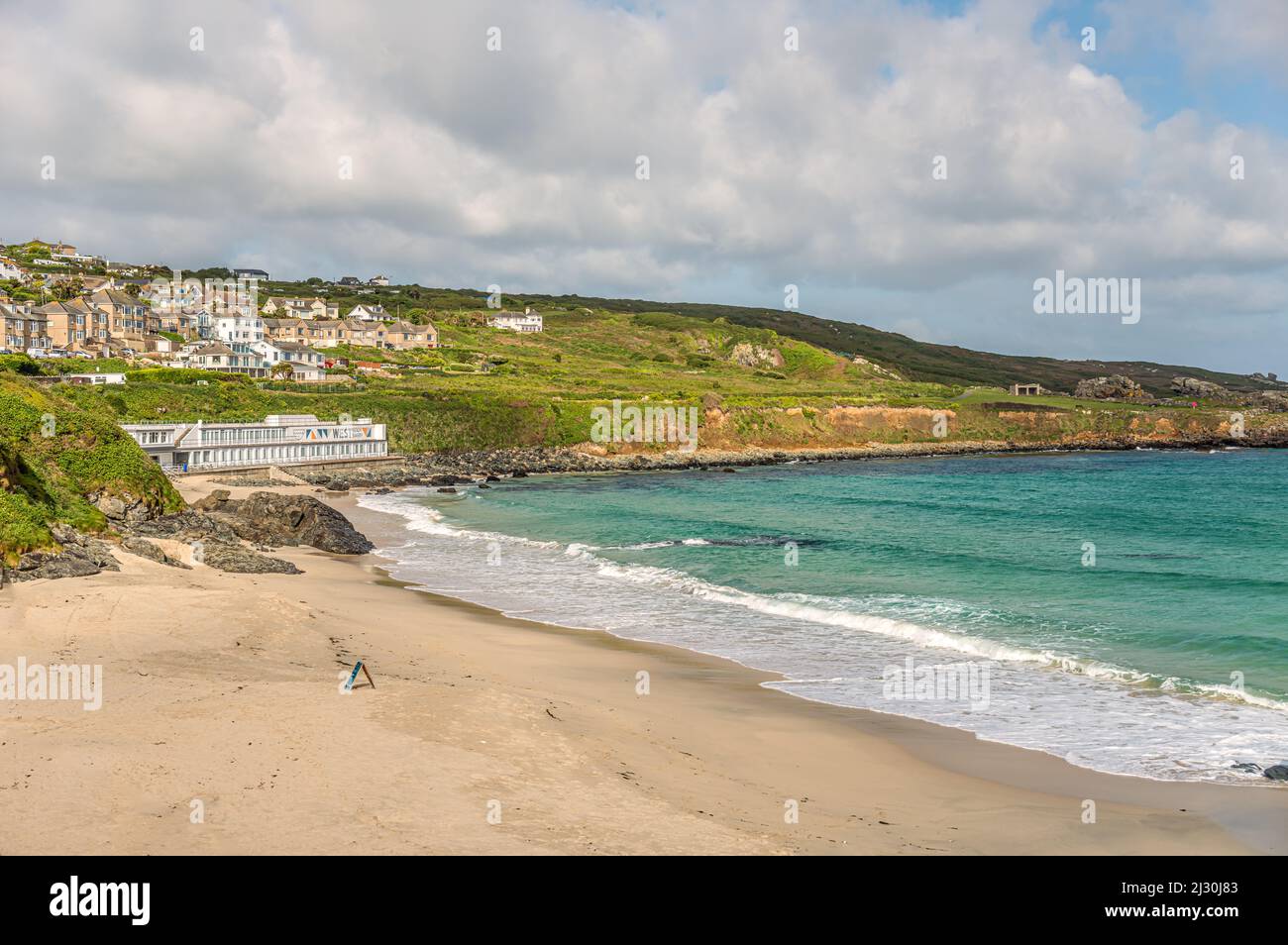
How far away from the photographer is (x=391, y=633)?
2138cm

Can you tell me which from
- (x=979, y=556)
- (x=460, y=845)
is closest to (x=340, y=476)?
(x=979, y=556)

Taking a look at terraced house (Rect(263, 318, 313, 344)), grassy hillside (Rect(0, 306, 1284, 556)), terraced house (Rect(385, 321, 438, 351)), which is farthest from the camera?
terraced house (Rect(385, 321, 438, 351))

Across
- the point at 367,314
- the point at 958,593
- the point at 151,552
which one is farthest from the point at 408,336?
the point at 958,593

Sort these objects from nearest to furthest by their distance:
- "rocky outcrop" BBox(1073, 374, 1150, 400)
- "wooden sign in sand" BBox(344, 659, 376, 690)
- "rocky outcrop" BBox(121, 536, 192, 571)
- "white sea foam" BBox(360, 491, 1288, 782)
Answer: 1. "wooden sign in sand" BBox(344, 659, 376, 690)
2. "white sea foam" BBox(360, 491, 1288, 782)
3. "rocky outcrop" BBox(121, 536, 192, 571)
4. "rocky outcrop" BBox(1073, 374, 1150, 400)

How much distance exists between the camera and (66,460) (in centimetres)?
3198

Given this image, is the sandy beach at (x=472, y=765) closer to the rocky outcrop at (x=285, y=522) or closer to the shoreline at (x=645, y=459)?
the rocky outcrop at (x=285, y=522)

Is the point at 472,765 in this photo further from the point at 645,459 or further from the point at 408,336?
the point at 408,336

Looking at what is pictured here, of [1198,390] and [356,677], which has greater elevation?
[1198,390]

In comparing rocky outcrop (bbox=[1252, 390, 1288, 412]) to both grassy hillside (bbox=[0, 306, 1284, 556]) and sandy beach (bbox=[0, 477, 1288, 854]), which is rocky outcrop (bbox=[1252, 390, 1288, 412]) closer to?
grassy hillside (bbox=[0, 306, 1284, 556])

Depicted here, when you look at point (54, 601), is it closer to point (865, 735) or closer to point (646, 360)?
point (865, 735)

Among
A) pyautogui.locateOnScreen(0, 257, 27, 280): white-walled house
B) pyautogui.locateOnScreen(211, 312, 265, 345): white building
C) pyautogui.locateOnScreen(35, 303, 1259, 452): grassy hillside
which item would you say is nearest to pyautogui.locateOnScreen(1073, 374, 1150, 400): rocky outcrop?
pyautogui.locateOnScreen(35, 303, 1259, 452): grassy hillside

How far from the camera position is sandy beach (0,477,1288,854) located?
31.0 feet

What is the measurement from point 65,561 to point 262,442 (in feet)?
151

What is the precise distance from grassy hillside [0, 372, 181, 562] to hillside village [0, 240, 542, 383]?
6873cm
